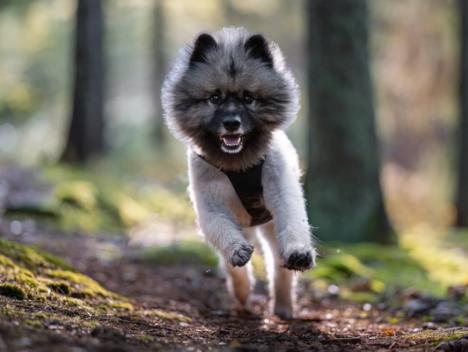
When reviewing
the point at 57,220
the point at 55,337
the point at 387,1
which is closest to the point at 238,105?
the point at 55,337

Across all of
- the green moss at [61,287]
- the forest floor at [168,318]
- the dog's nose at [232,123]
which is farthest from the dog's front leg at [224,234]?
the green moss at [61,287]

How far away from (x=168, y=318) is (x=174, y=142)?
102 feet

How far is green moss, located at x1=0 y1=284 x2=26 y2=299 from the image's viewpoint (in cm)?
481

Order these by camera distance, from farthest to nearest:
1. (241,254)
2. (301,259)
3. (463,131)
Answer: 1. (463,131)
2. (241,254)
3. (301,259)

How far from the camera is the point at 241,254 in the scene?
206 inches

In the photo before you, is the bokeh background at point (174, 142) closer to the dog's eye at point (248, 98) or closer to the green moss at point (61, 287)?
the dog's eye at point (248, 98)

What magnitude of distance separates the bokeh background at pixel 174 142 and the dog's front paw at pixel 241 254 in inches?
79.0

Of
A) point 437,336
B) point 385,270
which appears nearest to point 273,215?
point 437,336

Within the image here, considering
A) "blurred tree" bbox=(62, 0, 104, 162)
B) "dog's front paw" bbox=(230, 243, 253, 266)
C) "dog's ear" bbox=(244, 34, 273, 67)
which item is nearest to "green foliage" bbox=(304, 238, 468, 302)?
"dog's front paw" bbox=(230, 243, 253, 266)

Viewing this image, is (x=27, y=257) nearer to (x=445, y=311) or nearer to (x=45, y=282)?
(x=45, y=282)

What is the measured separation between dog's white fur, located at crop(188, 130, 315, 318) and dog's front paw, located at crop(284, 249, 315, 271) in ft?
0.06

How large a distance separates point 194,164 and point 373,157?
16.4 feet

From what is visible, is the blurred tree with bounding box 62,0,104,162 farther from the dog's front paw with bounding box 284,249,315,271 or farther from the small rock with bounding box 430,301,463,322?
the dog's front paw with bounding box 284,249,315,271

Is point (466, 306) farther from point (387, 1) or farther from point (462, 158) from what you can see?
point (387, 1)
